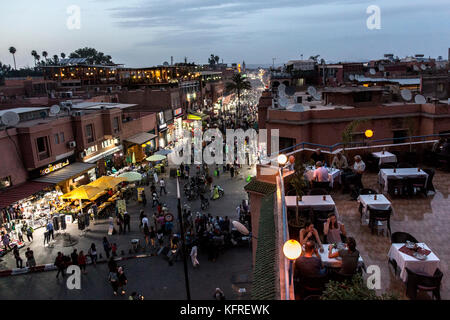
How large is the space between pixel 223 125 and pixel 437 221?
4214 cm

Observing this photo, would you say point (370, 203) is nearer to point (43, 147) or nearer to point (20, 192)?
point (20, 192)

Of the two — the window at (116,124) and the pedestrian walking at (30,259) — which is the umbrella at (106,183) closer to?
the pedestrian walking at (30,259)

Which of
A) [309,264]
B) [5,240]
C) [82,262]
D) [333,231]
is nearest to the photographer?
[309,264]

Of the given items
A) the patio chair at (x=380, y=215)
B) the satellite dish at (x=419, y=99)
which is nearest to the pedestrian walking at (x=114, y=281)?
the patio chair at (x=380, y=215)

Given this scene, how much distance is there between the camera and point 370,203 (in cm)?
843

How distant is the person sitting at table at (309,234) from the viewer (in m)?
6.86

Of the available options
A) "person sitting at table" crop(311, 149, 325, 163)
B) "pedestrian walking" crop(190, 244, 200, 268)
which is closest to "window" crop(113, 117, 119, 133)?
"pedestrian walking" crop(190, 244, 200, 268)

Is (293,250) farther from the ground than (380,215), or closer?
farther from the ground

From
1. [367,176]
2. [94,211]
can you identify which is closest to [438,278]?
[367,176]

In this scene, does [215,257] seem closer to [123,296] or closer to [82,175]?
[123,296]

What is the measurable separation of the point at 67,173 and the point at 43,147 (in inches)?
87.6

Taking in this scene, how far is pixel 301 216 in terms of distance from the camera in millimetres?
8336

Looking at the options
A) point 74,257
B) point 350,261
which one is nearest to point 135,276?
point 74,257
